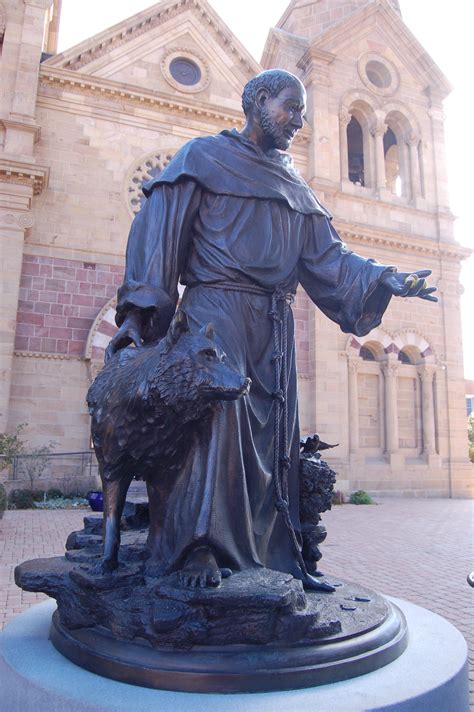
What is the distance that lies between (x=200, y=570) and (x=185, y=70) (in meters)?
18.6

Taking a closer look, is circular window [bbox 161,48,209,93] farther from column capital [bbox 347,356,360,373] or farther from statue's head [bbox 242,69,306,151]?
statue's head [bbox 242,69,306,151]

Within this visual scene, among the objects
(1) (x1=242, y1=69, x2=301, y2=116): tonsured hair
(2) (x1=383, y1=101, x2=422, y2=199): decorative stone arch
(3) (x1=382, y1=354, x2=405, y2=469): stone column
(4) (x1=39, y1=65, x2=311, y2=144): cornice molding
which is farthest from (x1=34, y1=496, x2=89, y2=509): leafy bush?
(2) (x1=383, y1=101, x2=422, y2=199): decorative stone arch

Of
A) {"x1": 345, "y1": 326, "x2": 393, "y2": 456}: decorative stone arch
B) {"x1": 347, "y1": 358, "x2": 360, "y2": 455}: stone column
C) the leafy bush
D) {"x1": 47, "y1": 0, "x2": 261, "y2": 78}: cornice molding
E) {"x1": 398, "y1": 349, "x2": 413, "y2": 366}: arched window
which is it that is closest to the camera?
the leafy bush

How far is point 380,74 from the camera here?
2153cm

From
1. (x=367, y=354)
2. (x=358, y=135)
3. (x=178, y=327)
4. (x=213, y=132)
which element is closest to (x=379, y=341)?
(x=367, y=354)

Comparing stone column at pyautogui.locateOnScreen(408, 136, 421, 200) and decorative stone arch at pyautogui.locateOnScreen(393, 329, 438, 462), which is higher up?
stone column at pyautogui.locateOnScreen(408, 136, 421, 200)

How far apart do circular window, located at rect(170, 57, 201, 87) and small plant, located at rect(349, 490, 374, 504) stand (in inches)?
524

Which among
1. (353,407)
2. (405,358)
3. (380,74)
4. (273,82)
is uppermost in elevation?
(380,74)

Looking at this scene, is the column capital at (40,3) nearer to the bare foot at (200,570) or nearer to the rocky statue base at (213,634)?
the rocky statue base at (213,634)

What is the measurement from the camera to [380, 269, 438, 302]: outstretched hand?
109 inches

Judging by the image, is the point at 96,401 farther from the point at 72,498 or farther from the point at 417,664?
the point at 72,498

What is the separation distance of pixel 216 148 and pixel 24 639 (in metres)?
2.52

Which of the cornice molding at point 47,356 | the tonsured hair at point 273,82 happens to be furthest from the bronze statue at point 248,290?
the cornice molding at point 47,356

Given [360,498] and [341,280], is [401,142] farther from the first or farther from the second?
[341,280]
